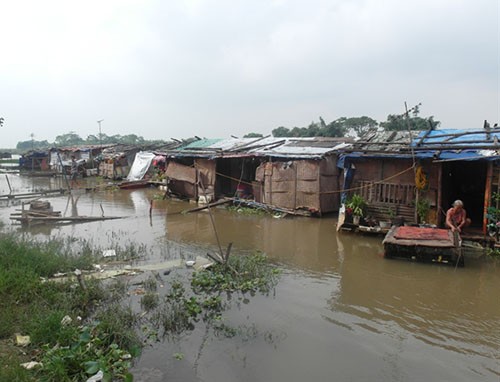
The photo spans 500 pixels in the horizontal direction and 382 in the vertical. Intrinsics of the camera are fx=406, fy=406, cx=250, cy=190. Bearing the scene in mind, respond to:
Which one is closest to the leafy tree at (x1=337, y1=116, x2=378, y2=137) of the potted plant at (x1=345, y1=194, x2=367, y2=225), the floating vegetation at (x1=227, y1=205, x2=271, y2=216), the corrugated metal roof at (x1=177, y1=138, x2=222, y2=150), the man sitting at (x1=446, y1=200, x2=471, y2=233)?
the corrugated metal roof at (x1=177, y1=138, x2=222, y2=150)

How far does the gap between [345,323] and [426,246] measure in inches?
135

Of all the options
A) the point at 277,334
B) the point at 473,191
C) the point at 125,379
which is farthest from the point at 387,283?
the point at 473,191

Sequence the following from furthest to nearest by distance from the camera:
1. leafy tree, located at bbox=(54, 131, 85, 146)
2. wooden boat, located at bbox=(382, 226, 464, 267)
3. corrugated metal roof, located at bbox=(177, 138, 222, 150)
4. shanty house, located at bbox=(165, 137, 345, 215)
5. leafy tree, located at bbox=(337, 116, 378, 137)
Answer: leafy tree, located at bbox=(54, 131, 85, 146) → leafy tree, located at bbox=(337, 116, 378, 137) → corrugated metal roof, located at bbox=(177, 138, 222, 150) → shanty house, located at bbox=(165, 137, 345, 215) → wooden boat, located at bbox=(382, 226, 464, 267)

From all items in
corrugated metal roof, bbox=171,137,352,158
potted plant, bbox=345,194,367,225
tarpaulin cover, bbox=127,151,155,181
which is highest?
corrugated metal roof, bbox=171,137,352,158

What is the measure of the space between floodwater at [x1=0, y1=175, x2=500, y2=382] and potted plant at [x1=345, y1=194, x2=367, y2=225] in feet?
2.12

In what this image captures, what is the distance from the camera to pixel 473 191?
13.9m

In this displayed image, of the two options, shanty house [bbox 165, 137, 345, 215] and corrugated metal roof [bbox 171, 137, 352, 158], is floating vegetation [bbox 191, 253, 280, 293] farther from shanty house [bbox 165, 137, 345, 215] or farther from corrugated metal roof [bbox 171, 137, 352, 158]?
corrugated metal roof [bbox 171, 137, 352, 158]

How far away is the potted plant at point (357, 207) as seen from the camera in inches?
470

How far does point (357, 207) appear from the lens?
39.3 feet

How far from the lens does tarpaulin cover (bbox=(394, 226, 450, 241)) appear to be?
29.3ft

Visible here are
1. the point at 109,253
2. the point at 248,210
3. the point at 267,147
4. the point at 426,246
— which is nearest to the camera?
the point at 426,246

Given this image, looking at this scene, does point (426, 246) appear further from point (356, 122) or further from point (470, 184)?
point (356, 122)

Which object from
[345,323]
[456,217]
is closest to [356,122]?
[456,217]

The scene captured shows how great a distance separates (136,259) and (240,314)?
3844 mm
